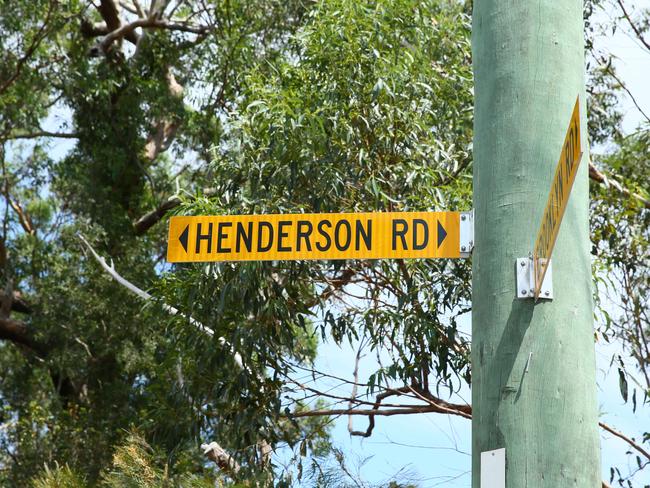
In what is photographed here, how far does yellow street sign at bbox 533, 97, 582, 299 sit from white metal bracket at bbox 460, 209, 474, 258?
38 cm

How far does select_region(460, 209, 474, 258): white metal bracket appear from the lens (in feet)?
9.35

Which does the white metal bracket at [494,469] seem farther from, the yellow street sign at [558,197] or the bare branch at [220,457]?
the bare branch at [220,457]

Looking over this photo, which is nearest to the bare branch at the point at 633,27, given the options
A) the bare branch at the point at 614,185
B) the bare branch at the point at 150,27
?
the bare branch at the point at 614,185

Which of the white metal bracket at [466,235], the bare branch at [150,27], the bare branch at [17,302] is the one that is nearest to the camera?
the white metal bracket at [466,235]

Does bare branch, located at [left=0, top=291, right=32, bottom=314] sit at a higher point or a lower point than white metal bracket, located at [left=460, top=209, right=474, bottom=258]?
higher

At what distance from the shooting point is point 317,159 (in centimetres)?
727

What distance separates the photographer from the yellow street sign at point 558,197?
7.28ft

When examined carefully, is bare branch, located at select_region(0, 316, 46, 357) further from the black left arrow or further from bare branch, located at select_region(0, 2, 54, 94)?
the black left arrow

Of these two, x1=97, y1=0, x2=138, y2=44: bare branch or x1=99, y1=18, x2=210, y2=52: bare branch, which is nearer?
x1=99, y1=18, x2=210, y2=52: bare branch

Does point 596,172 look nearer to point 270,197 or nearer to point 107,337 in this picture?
point 270,197

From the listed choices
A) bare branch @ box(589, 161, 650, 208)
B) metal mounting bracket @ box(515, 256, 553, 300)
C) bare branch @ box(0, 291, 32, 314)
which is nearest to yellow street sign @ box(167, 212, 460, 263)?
metal mounting bracket @ box(515, 256, 553, 300)

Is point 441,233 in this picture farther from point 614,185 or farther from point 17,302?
point 17,302

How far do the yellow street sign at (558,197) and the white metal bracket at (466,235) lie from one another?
38cm

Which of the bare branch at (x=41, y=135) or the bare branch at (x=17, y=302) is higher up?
the bare branch at (x=41, y=135)
